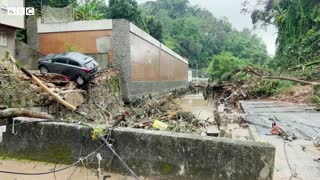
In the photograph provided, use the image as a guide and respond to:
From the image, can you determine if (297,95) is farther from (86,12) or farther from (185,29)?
(185,29)

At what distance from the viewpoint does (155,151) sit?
476cm

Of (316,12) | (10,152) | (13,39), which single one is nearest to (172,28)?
(316,12)

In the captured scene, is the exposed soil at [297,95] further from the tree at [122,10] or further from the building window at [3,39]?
the tree at [122,10]

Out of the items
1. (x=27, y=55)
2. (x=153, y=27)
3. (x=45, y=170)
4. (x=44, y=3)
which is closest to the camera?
(x=45, y=170)

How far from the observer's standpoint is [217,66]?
41531 millimetres

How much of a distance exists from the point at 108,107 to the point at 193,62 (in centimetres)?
6697

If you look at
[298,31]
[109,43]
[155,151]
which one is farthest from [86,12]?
[155,151]

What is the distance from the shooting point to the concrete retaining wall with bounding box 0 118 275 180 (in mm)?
4258

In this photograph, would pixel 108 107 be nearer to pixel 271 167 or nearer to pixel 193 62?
pixel 271 167

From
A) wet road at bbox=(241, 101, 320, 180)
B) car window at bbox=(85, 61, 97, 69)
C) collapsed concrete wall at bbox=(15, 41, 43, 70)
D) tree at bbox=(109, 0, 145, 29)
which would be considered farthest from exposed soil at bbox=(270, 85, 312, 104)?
tree at bbox=(109, 0, 145, 29)

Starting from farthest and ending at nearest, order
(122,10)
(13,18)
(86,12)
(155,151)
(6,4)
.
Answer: (122,10)
(86,12)
(13,18)
(6,4)
(155,151)

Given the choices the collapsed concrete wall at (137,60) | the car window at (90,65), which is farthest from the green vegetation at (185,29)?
the car window at (90,65)

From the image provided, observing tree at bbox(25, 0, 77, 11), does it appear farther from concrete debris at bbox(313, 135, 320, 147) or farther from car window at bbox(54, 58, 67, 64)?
concrete debris at bbox(313, 135, 320, 147)

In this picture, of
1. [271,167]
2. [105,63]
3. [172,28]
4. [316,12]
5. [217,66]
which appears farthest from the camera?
[172,28]
